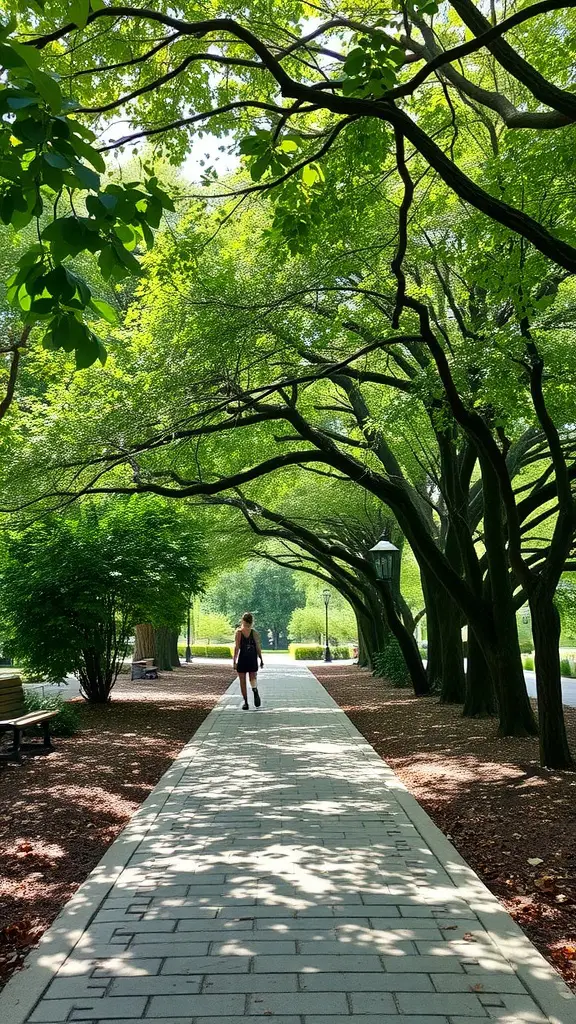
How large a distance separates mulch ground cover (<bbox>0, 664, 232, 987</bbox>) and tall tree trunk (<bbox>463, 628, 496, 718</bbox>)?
15.2ft

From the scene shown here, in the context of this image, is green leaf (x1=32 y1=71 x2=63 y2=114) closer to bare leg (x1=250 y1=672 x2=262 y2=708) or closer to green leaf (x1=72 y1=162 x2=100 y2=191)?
green leaf (x1=72 y1=162 x2=100 y2=191)

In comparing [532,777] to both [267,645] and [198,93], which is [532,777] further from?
[267,645]

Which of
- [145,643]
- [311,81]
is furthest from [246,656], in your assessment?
[145,643]

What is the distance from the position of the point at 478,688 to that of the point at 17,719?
7.73 meters

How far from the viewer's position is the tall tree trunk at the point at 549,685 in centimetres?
855

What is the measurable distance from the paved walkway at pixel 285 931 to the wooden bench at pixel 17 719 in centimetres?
246

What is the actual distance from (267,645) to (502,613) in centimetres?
8970

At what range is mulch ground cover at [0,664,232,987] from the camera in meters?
4.90

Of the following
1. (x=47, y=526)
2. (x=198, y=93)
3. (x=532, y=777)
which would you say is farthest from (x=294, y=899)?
(x=47, y=526)

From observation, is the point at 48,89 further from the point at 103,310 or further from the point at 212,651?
the point at 212,651

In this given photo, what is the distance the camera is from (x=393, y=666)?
22.7 metres

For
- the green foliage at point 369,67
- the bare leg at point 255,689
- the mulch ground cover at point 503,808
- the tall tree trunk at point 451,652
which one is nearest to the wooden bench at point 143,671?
the bare leg at point 255,689

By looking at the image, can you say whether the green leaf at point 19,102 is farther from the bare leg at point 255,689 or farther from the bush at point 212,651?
the bush at point 212,651

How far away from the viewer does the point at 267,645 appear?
99625mm
